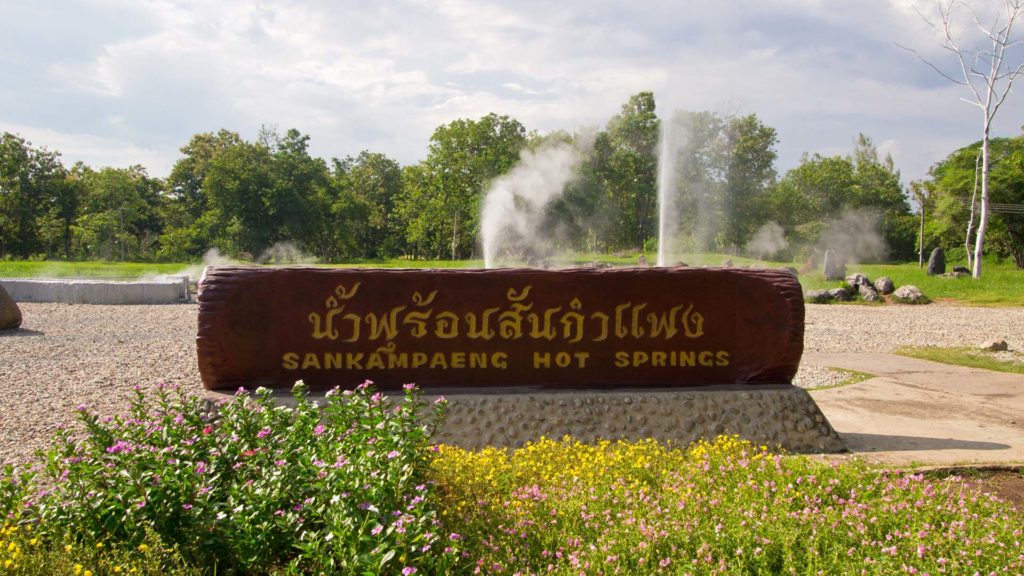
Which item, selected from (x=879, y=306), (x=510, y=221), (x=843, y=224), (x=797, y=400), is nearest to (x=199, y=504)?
(x=797, y=400)

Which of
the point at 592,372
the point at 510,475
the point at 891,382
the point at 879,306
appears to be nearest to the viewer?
the point at 510,475

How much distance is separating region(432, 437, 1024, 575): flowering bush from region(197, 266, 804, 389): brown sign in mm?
1108

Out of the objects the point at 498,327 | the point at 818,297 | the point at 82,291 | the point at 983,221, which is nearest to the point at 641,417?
the point at 498,327

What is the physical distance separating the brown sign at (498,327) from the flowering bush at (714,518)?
111 centimetres

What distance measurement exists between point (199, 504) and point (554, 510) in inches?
65.8

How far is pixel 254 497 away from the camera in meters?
3.06

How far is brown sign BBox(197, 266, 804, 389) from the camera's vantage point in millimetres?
5449

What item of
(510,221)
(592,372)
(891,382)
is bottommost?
(891,382)

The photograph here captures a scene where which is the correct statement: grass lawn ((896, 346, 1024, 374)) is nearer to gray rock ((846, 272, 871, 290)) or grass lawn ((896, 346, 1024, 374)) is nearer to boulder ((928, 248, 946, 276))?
gray rock ((846, 272, 871, 290))

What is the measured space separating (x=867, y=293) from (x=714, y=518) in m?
20.3

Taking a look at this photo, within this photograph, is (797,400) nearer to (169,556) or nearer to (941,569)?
(941,569)

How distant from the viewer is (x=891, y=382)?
8.66 metres

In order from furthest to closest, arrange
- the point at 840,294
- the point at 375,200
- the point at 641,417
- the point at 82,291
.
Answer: the point at 375,200, the point at 840,294, the point at 82,291, the point at 641,417

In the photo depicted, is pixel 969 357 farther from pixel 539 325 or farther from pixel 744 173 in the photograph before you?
pixel 744 173
